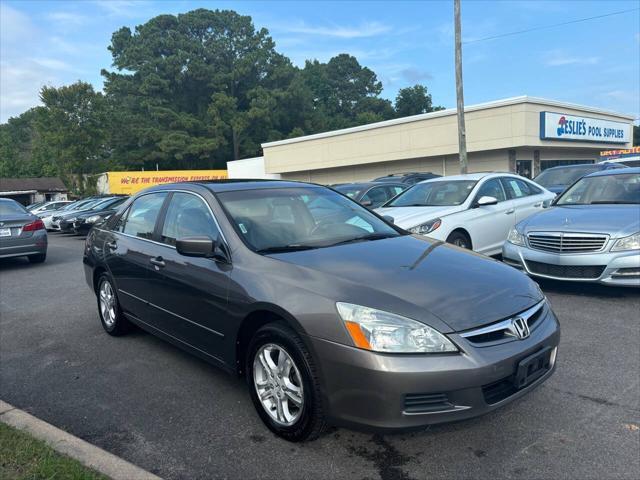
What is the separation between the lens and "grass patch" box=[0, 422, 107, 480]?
2658mm

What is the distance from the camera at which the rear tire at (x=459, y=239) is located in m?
7.61

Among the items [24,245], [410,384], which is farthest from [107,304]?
A: [24,245]

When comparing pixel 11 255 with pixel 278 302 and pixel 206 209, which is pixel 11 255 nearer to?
pixel 206 209

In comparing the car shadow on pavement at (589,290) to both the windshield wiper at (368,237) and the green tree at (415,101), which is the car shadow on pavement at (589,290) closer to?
the windshield wiper at (368,237)

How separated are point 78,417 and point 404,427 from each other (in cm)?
230

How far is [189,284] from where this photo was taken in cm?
383

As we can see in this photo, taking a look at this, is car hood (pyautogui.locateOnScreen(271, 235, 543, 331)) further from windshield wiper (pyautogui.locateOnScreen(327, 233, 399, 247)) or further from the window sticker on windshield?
the window sticker on windshield

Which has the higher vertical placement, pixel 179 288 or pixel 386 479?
pixel 179 288

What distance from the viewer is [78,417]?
359 centimetres

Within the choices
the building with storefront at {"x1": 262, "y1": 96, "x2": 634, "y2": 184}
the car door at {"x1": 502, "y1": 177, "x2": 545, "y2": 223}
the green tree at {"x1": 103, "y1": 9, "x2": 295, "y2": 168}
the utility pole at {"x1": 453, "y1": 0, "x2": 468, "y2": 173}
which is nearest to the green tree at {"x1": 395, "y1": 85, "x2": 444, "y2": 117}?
the green tree at {"x1": 103, "y1": 9, "x2": 295, "y2": 168}

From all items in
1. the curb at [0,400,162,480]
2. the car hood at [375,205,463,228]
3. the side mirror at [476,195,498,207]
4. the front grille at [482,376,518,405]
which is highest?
the side mirror at [476,195,498,207]

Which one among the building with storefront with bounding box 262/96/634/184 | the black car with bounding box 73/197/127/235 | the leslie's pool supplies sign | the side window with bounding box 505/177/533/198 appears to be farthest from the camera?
the leslie's pool supplies sign

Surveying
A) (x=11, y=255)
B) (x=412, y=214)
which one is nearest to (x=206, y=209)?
(x=412, y=214)

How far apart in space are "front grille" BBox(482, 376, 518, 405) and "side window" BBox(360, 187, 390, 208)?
8.81m
